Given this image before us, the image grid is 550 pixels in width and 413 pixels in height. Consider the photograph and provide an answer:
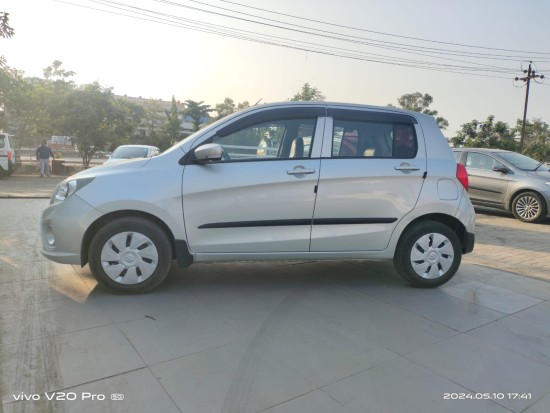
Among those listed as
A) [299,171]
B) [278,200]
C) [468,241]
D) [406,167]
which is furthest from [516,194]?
[278,200]

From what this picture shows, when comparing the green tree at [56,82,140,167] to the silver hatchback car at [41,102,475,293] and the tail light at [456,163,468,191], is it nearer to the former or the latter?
the silver hatchback car at [41,102,475,293]

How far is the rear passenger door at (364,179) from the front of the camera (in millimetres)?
4215

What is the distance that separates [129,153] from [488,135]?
24.0 metres

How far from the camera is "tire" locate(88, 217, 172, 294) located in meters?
3.90

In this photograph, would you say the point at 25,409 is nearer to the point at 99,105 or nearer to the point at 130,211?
the point at 130,211

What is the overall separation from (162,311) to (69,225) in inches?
46.3

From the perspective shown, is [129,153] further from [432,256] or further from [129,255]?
[432,256]

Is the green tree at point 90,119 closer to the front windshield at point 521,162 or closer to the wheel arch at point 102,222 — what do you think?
the front windshield at point 521,162

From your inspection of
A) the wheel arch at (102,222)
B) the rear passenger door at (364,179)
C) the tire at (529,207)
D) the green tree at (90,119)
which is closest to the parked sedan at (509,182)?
the tire at (529,207)

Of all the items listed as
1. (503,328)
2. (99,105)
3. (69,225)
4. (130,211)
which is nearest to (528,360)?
(503,328)

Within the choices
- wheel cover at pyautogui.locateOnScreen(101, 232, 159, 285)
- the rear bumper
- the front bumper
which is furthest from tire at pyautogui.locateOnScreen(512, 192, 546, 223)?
the front bumper

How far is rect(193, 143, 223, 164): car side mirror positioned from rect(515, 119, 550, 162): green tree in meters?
33.2

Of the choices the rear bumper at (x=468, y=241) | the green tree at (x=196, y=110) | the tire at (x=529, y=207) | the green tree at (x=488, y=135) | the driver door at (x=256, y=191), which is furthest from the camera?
the green tree at (x=196, y=110)

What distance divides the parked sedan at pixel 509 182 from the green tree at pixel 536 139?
81.3ft
